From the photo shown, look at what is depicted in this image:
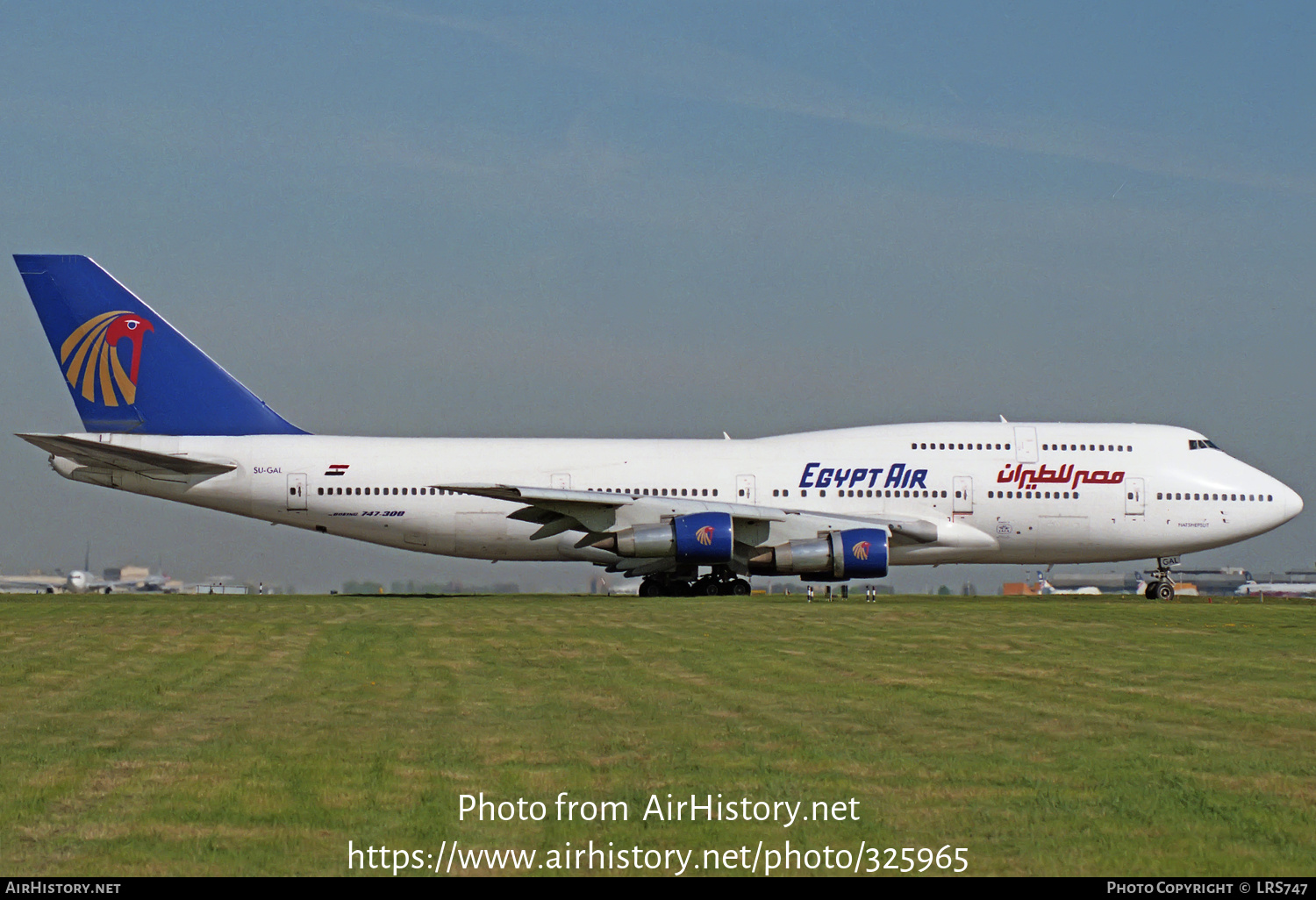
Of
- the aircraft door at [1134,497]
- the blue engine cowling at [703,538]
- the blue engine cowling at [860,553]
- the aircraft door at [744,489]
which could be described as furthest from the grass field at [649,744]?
the aircraft door at [1134,497]

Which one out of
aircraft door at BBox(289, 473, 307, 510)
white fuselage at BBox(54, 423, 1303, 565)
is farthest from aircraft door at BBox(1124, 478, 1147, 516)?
aircraft door at BBox(289, 473, 307, 510)

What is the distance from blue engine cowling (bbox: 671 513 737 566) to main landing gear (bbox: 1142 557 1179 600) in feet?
45.5

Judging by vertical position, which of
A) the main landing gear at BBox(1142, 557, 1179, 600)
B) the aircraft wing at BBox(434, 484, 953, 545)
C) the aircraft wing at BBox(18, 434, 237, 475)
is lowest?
the main landing gear at BBox(1142, 557, 1179, 600)

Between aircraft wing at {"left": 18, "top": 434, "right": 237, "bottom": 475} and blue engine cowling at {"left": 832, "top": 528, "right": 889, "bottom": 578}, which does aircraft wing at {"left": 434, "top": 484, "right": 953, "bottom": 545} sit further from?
aircraft wing at {"left": 18, "top": 434, "right": 237, "bottom": 475}

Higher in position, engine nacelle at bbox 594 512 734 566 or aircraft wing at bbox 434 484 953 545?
aircraft wing at bbox 434 484 953 545

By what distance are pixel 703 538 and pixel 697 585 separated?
9.06ft

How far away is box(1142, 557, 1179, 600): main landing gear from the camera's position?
134 feet

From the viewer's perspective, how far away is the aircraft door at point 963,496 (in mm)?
38719

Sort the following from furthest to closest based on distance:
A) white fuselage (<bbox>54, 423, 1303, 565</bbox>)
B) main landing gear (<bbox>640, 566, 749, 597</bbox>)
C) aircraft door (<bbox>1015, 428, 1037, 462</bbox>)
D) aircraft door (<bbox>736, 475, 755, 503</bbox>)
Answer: aircraft door (<bbox>1015, 428, 1037, 462</bbox>)
aircraft door (<bbox>736, 475, 755, 503</bbox>)
white fuselage (<bbox>54, 423, 1303, 565</bbox>)
main landing gear (<bbox>640, 566, 749, 597</bbox>)

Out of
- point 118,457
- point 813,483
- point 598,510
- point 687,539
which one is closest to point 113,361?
point 118,457

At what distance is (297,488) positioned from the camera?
37.9 m

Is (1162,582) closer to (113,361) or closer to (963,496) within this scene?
(963,496)

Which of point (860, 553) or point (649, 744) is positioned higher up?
point (860, 553)

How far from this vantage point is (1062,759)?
954cm
